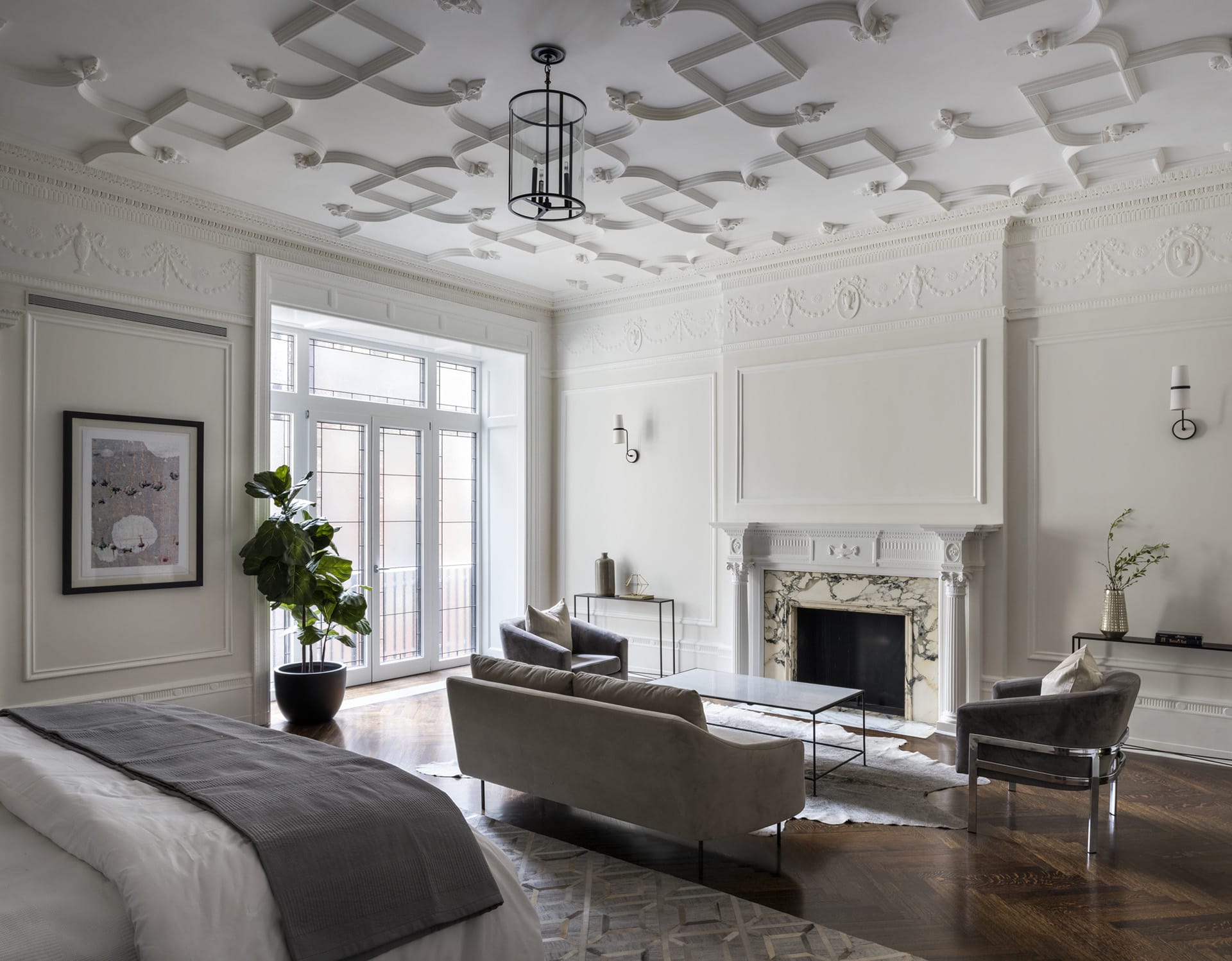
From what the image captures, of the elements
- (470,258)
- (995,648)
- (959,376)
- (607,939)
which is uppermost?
(470,258)

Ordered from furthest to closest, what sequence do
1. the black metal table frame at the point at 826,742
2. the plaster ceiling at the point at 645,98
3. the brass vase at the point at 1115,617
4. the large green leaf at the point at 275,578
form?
the large green leaf at the point at 275,578 < the brass vase at the point at 1115,617 < the black metal table frame at the point at 826,742 < the plaster ceiling at the point at 645,98

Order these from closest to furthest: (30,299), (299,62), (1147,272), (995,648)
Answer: (299,62), (30,299), (1147,272), (995,648)

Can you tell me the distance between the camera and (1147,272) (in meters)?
5.04

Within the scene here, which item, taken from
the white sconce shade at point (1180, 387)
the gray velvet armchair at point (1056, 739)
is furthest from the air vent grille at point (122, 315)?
the white sconce shade at point (1180, 387)

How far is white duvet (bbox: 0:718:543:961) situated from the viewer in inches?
72.1

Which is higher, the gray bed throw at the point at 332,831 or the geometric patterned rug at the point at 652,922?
the gray bed throw at the point at 332,831

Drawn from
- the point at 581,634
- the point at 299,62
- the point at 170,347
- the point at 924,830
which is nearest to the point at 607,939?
the point at 924,830

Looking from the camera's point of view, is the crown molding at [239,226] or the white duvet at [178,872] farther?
the crown molding at [239,226]

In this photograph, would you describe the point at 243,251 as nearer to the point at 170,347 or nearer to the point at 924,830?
the point at 170,347

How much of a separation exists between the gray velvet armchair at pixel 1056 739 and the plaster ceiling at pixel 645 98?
2665 mm

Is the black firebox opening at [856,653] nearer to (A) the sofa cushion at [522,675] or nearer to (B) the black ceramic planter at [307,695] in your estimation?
(A) the sofa cushion at [522,675]

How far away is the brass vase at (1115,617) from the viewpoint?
190 inches

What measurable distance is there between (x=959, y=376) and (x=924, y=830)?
300 centimetres

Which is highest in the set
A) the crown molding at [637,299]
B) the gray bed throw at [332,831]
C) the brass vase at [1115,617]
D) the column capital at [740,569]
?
the crown molding at [637,299]
